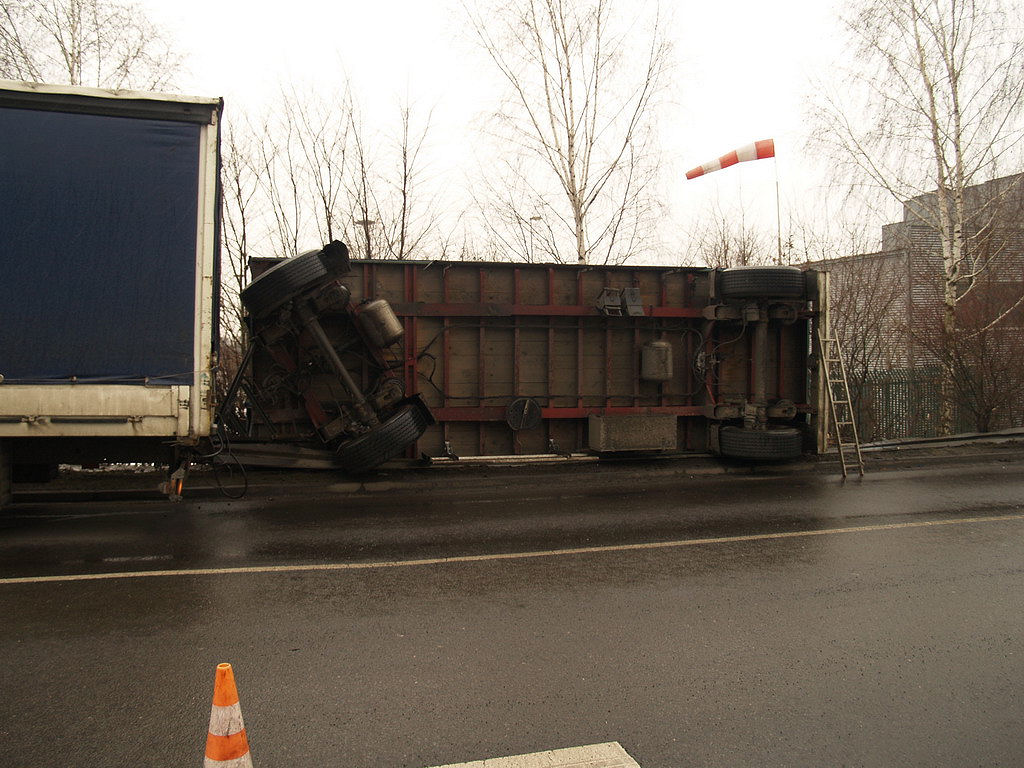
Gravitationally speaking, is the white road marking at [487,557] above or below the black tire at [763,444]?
below

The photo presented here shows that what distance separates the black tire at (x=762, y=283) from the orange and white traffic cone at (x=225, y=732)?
30.3 feet

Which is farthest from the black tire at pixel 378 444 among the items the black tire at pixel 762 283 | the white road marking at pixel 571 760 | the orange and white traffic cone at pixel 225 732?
the orange and white traffic cone at pixel 225 732

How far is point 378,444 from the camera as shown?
8.20m

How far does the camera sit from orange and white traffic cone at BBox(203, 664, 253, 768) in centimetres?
212

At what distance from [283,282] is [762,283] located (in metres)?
6.81

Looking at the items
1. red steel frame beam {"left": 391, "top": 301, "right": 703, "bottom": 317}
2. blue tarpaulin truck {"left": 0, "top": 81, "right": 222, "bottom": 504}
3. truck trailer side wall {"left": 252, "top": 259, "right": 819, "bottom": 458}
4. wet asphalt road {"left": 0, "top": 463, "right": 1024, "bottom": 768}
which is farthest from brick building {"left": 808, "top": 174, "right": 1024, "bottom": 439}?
blue tarpaulin truck {"left": 0, "top": 81, "right": 222, "bottom": 504}

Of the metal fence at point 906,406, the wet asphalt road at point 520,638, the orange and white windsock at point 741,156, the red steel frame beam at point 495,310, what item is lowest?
the wet asphalt road at point 520,638

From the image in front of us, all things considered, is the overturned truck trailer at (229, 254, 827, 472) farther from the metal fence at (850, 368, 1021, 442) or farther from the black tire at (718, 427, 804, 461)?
the metal fence at (850, 368, 1021, 442)

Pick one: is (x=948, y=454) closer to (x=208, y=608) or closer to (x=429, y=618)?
(x=429, y=618)

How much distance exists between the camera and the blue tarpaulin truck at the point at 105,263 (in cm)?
573

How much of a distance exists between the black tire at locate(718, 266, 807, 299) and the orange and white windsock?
4.73 m

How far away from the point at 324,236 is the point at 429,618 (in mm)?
11548

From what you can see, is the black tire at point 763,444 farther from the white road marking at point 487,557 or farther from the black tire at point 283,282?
A: the black tire at point 283,282

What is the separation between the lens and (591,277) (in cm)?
992
